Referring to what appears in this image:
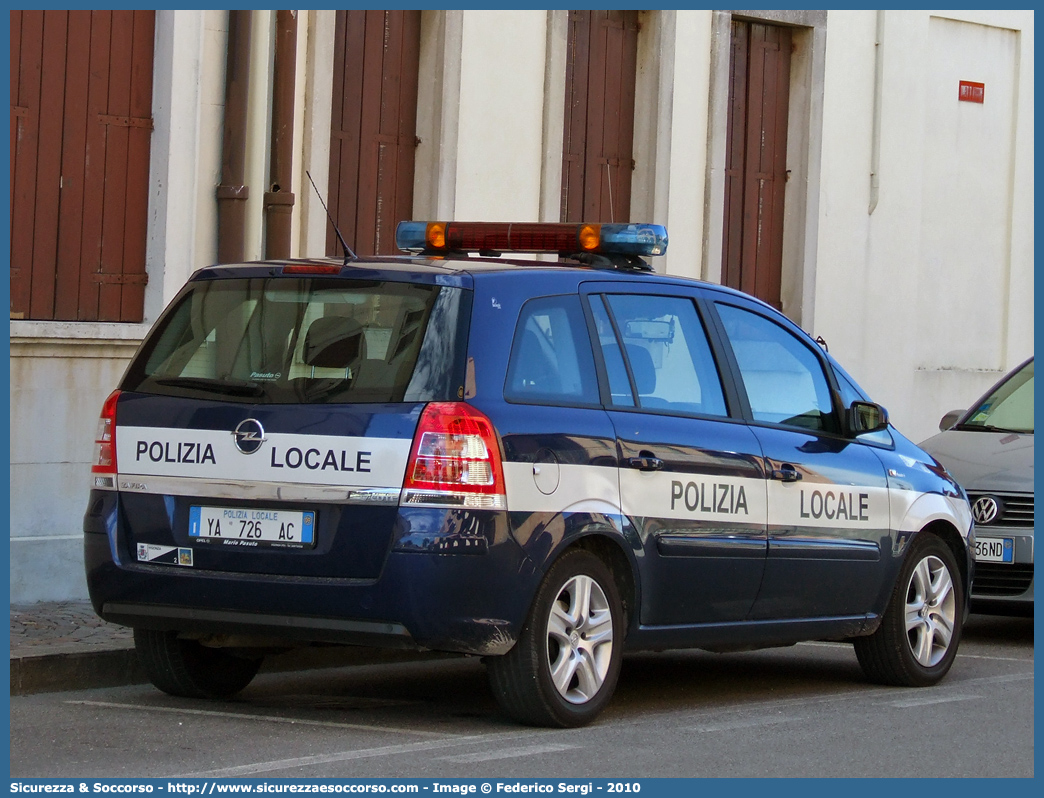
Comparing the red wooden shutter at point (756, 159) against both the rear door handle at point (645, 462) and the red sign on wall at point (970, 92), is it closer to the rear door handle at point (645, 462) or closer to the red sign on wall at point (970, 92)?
the red sign on wall at point (970, 92)

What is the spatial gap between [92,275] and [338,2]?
9.36ft

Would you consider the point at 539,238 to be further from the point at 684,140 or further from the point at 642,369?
the point at 684,140

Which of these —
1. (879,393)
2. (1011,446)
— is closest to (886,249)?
(879,393)

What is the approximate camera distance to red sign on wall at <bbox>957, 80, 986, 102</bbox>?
17.2 meters

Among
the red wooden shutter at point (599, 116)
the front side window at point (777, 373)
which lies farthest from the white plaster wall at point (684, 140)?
the front side window at point (777, 373)

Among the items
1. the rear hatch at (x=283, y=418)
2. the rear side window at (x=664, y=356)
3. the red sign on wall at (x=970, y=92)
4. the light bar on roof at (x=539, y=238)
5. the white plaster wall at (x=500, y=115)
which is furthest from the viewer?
the red sign on wall at (x=970, y=92)

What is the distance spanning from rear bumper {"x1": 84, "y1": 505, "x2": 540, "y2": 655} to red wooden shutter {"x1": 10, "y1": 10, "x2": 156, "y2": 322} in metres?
4.37

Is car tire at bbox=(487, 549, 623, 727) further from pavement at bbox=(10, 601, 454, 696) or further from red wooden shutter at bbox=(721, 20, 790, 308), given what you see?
red wooden shutter at bbox=(721, 20, 790, 308)

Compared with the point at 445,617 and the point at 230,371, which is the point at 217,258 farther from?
the point at 445,617

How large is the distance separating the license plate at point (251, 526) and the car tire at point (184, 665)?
2.64 ft

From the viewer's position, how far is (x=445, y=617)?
646cm

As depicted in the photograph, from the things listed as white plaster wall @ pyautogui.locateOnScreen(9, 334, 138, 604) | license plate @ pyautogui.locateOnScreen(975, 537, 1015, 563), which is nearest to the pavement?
white plaster wall @ pyautogui.locateOnScreen(9, 334, 138, 604)

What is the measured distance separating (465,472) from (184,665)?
1.78m

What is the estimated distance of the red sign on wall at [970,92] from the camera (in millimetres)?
17234
